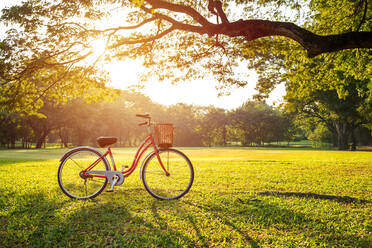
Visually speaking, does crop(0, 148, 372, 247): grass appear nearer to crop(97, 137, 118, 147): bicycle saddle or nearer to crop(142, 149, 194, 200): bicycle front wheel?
crop(142, 149, 194, 200): bicycle front wheel

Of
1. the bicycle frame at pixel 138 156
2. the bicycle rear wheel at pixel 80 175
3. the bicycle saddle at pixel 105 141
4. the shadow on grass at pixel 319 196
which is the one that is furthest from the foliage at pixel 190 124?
the shadow on grass at pixel 319 196

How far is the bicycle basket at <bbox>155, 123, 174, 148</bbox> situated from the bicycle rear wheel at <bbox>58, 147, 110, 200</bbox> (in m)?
1.17

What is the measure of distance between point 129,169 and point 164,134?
103 centimetres

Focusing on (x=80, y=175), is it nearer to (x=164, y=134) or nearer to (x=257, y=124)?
(x=164, y=134)

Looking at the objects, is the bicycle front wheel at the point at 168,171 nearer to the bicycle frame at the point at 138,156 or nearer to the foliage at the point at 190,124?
the bicycle frame at the point at 138,156

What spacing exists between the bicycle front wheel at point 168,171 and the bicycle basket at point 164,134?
0.23 m

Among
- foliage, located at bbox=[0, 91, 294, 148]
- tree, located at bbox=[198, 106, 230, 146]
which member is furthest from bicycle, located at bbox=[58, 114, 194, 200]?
tree, located at bbox=[198, 106, 230, 146]

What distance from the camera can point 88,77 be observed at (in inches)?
304

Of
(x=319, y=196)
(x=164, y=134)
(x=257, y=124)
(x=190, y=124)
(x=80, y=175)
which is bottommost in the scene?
(x=319, y=196)

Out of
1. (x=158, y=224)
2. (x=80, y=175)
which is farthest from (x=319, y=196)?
(x=80, y=175)

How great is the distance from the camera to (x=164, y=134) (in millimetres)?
4371

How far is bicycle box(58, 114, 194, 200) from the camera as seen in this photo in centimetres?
452

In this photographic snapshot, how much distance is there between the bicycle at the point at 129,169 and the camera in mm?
4516

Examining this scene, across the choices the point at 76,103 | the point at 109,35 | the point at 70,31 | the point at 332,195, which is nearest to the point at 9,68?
the point at 70,31
